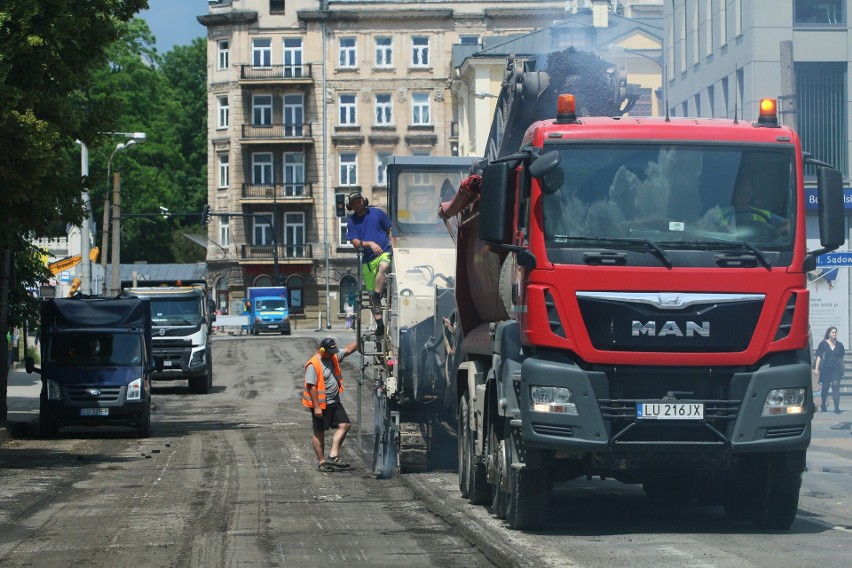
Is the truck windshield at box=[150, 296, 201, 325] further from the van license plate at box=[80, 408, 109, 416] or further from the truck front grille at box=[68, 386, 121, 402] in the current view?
the van license plate at box=[80, 408, 109, 416]

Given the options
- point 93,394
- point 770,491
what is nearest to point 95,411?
point 93,394

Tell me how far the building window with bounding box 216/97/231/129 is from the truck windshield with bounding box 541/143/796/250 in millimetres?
A: 76438

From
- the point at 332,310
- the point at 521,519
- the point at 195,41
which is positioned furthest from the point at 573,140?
the point at 195,41

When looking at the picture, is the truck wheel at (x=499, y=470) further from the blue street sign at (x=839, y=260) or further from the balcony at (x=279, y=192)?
the balcony at (x=279, y=192)

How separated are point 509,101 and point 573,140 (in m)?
3.31

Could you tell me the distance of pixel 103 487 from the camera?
16.5m

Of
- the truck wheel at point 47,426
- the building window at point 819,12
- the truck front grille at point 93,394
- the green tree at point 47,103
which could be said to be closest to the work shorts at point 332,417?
the green tree at point 47,103

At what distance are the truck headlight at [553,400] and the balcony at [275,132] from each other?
74.1 metres

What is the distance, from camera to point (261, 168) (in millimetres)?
85312

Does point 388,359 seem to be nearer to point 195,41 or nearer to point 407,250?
point 407,250

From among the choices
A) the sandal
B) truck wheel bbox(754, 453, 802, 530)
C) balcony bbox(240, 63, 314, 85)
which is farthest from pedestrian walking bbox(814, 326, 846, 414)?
balcony bbox(240, 63, 314, 85)

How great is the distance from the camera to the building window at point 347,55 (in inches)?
3317

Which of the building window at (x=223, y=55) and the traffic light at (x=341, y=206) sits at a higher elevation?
the building window at (x=223, y=55)

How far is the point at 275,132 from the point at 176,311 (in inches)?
1881
